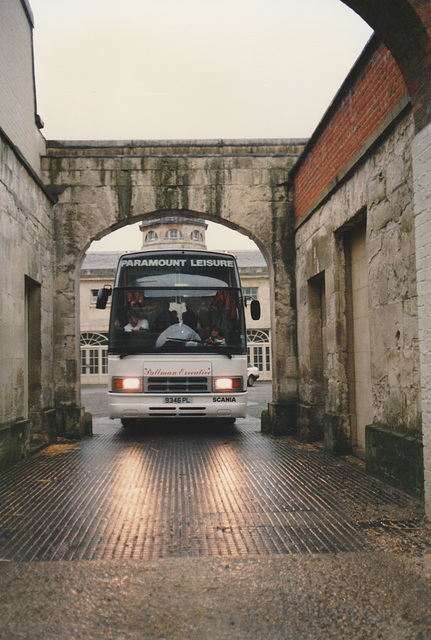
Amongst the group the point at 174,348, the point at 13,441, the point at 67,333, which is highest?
the point at 67,333

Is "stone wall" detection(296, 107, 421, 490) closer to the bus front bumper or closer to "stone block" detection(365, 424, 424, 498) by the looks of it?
"stone block" detection(365, 424, 424, 498)

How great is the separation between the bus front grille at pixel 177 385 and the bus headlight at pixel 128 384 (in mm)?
151

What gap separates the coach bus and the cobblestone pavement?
35.2 inches

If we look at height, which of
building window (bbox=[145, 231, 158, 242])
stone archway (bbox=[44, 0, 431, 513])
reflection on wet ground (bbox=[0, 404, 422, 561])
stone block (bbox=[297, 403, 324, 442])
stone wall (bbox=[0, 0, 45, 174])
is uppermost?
building window (bbox=[145, 231, 158, 242])

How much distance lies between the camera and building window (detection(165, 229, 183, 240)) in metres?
55.7

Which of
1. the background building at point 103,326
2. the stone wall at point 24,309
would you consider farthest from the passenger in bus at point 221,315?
the background building at point 103,326

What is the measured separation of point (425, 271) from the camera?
460 cm

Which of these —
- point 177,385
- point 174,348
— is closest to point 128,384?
point 177,385

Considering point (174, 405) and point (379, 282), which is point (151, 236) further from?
point (379, 282)

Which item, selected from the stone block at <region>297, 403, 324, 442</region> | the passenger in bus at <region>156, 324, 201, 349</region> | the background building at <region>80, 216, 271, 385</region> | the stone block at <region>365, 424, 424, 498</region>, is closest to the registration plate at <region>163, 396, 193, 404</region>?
the passenger in bus at <region>156, 324, 201, 349</region>

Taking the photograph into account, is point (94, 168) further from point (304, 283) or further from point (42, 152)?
point (304, 283)

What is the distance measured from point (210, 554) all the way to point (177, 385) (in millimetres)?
5408

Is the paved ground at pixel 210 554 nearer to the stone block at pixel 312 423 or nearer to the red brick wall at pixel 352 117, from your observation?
the stone block at pixel 312 423

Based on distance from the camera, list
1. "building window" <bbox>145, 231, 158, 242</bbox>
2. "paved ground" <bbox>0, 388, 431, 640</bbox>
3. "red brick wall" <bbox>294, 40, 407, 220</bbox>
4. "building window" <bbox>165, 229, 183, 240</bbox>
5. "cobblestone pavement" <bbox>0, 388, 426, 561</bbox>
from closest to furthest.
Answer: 1. "paved ground" <bbox>0, 388, 431, 640</bbox>
2. "cobblestone pavement" <bbox>0, 388, 426, 561</bbox>
3. "red brick wall" <bbox>294, 40, 407, 220</bbox>
4. "building window" <bbox>165, 229, 183, 240</bbox>
5. "building window" <bbox>145, 231, 158, 242</bbox>
